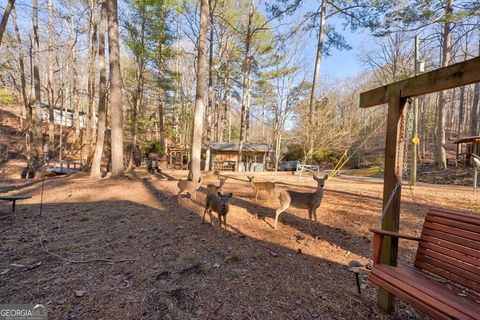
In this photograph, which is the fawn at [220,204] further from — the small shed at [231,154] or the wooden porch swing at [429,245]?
the small shed at [231,154]

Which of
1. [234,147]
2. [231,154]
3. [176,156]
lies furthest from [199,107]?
[176,156]

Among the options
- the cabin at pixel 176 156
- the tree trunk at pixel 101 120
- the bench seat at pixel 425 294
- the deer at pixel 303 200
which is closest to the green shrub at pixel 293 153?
the cabin at pixel 176 156

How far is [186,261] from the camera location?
11.6ft

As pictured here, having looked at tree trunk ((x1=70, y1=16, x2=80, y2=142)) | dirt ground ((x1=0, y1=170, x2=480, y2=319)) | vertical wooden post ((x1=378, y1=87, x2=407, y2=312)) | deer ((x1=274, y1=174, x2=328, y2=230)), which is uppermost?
tree trunk ((x1=70, y1=16, x2=80, y2=142))

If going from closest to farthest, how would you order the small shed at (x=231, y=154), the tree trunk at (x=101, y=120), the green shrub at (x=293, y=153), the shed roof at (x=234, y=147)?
the tree trunk at (x=101, y=120) → the small shed at (x=231, y=154) → the shed roof at (x=234, y=147) → the green shrub at (x=293, y=153)

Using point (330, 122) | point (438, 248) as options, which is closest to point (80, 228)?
point (438, 248)

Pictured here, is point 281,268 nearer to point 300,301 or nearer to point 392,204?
point 300,301

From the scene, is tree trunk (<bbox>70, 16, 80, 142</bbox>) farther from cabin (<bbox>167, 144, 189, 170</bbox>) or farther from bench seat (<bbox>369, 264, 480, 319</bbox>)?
bench seat (<bbox>369, 264, 480, 319</bbox>)

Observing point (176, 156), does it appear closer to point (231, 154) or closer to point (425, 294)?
point (231, 154)

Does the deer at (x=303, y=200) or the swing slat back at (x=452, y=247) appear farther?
the deer at (x=303, y=200)

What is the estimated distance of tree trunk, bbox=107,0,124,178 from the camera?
34.1ft

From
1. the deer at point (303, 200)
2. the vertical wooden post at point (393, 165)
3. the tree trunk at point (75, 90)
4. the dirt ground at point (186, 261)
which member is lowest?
the dirt ground at point (186, 261)

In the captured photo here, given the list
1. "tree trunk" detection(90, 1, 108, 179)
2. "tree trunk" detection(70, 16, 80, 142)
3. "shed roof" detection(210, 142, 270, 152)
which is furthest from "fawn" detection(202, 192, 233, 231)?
"tree trunk" detection(70, 16, 80, 142)

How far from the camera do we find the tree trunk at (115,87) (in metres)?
10.4
